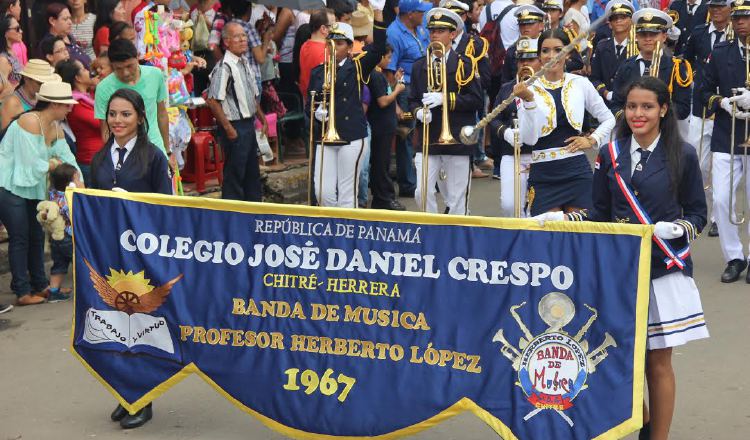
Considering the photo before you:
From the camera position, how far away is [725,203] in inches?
397

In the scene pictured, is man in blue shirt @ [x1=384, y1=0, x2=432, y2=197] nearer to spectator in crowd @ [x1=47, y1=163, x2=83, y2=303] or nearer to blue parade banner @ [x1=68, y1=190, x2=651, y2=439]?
spectator in crowd @ [x1=47, y1=163, x2=83, y2=303]

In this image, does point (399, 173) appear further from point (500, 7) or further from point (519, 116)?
point (519, 116)

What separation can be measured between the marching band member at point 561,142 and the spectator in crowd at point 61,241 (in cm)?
345

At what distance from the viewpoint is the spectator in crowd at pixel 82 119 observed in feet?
33.4

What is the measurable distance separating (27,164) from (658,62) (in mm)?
5440

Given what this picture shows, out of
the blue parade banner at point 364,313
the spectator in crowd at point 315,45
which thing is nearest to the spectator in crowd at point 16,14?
the spectator in crowd at point 315,45

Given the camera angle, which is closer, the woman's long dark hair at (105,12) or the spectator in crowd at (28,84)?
the spectator in crowd at (28,84)

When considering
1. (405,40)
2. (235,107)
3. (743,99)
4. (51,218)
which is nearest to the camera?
(51,218)

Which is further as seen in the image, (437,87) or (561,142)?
(437,87)

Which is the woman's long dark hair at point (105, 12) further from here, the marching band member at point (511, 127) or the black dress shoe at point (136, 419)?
the black dress shoe at point (136, 419)

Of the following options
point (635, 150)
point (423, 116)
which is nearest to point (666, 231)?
point (635, 150)

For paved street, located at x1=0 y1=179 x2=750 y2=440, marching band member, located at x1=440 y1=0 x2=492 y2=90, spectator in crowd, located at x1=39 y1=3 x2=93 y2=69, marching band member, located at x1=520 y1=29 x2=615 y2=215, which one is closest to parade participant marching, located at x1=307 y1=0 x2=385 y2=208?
marching band member, located at x1=440 y1=0 x2=492 y2=90

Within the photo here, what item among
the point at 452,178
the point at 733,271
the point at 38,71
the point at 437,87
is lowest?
the point at 733,271

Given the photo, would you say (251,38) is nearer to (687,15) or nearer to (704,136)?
(704,136)
